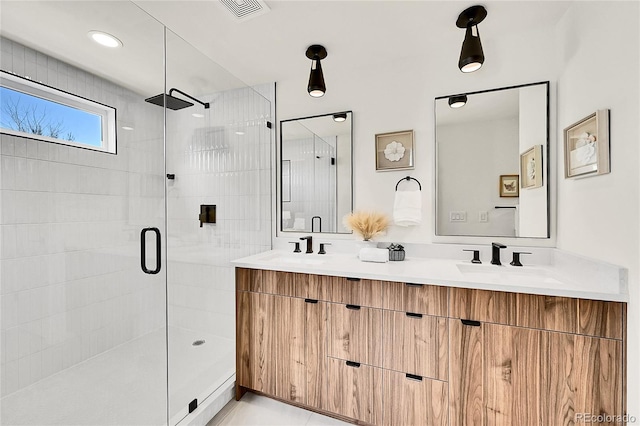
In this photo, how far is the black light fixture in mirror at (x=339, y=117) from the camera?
6.94 ft

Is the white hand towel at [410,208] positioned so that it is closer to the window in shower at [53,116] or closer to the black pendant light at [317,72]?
the black pendant light at [317,72]

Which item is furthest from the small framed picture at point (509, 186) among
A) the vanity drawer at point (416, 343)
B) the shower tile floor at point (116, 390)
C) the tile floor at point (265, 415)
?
the shower tile floor at point (116, 390)

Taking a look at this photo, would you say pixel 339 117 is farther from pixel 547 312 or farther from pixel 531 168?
pixel 547 312

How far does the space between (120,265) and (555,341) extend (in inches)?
83.5

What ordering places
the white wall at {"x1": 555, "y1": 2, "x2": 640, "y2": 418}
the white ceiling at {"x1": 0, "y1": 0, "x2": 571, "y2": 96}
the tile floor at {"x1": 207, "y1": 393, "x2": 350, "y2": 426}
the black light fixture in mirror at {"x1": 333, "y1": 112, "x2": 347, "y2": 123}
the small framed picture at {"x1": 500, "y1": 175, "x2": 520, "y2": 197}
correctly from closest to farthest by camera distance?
the white wall at {"x1": 555, "y1": 2, "x2": 640, "y2": 418} < the white ceiling at {"x1": 0, "y1": 0, "x2": 571, "y2": 96} < the tile floor at {"x1": 207, "y1": 393, "x2": 350, "y2": 426} < the small framed picture at {"x1": 500, "y1": 175, "x2": 520, "y2": 197} < the black light fixture in mirror at {"x1": 333, "y1": 112, "x2": 347, "y2": 123}

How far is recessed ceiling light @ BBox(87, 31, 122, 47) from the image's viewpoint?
1331mm

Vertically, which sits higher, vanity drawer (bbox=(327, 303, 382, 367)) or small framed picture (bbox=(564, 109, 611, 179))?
small framed picture (bbox=(564, 109, 611, 179))

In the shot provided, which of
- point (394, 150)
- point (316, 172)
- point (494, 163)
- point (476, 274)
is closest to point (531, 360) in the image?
point (476, 274)

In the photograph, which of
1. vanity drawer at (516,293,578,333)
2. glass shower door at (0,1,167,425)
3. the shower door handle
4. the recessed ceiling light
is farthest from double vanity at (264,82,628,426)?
the recessed ceiling light

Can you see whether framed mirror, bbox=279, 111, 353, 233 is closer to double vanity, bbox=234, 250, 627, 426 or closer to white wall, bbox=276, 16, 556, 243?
white wall, bbox=276, 16, 556, 243

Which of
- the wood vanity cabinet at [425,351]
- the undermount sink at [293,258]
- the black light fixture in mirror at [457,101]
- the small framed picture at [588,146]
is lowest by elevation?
the wood vanity cabinet at [425,351]

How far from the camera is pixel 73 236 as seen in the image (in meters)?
1.35

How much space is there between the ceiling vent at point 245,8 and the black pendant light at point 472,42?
1096mm

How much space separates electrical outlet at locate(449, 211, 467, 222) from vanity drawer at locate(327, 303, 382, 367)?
836 millimetres
